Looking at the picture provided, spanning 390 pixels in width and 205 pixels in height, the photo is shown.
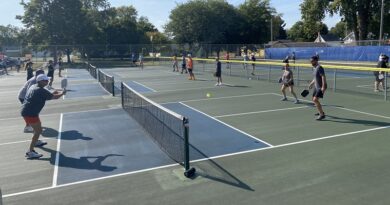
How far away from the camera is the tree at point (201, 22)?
70312 millimetres

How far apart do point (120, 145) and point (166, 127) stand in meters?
1.53

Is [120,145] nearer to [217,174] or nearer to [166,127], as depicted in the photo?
[166,127]

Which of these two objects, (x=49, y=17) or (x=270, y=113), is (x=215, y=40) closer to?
(x=49, y=17)

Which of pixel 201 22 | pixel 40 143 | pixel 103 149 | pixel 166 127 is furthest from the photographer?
pixel 201 22

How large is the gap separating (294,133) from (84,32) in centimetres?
5660

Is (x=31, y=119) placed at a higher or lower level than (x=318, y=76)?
lower

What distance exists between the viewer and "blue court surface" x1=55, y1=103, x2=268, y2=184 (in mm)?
8148

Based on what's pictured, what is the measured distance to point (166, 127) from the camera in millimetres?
10805

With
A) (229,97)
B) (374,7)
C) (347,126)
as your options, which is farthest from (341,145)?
(374,7)

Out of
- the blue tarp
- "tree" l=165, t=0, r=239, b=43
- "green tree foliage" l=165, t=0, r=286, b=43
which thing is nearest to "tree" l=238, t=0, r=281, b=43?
"green tree foliage" l=165, t=0, r=286, b=43

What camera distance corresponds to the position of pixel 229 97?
18000 mm

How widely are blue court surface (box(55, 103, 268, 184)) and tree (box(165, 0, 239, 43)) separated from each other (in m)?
58.6

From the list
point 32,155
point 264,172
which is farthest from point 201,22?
point 264,172

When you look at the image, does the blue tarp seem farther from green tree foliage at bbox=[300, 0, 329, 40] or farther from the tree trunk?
the tree trunk
